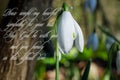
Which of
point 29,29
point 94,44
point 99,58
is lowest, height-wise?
point 99,58

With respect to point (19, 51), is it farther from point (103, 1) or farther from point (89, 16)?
point (103, 1)

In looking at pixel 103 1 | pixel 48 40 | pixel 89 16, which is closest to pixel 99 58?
pixel 89 16

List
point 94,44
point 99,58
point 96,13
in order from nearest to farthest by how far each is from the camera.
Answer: point 94,44, point 99,58, point 96,13

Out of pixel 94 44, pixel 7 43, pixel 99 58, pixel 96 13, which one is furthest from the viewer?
pixel 96 13

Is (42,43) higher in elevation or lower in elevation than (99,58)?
higher

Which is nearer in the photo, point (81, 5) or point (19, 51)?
point (19, 51)
